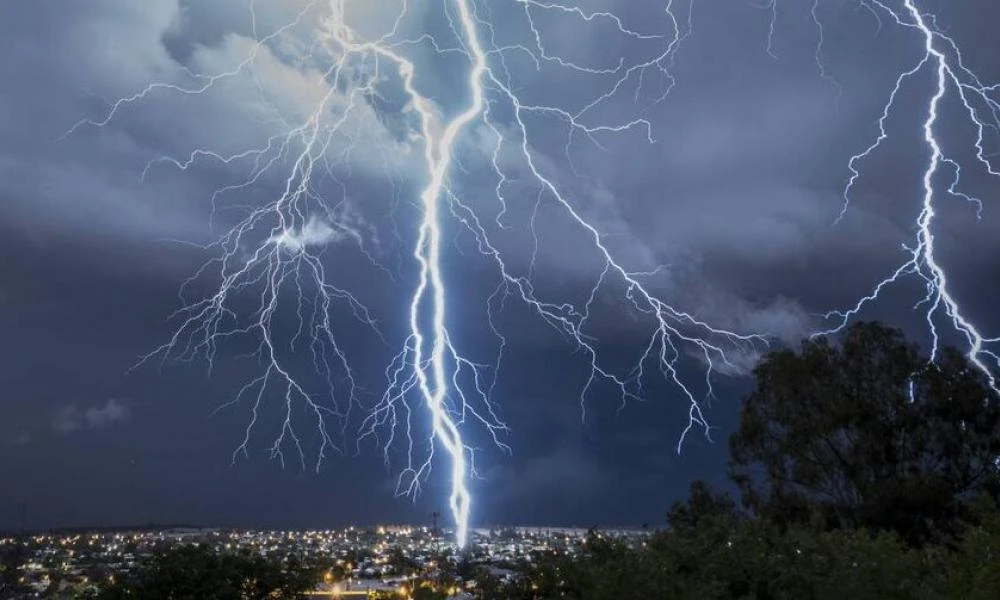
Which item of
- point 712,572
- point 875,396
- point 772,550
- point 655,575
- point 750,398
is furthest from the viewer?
point 750,398

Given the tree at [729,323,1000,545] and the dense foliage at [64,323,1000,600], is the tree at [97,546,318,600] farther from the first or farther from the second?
the tree at [729,323,1000,545]

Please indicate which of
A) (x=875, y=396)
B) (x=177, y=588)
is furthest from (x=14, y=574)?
(x=875, y=396)

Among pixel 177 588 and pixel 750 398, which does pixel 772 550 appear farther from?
pixel 750 398

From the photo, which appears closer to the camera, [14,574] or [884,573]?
[884,573]

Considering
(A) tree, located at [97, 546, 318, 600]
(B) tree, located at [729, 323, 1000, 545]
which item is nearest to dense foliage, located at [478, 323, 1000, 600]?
(B) tree, located at [729, 323, 1000, 545]

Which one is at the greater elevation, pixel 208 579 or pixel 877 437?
pixel 877 437

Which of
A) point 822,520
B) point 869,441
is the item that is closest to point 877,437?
point 869,441

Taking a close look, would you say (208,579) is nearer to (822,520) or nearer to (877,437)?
(822,520)
